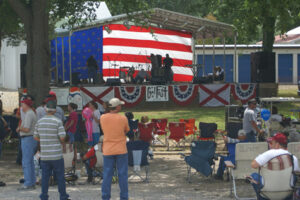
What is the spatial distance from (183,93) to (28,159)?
16.9 metres

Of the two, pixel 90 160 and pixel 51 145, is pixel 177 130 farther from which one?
pixel 51 145

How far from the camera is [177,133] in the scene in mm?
14781

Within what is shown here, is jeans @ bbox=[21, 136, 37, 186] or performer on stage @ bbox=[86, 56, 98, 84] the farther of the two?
performer on stage @ bbox=[86, 56, 98, 84]

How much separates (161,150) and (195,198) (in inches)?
244

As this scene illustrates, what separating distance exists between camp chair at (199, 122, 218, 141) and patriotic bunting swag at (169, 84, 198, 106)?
36.9 ft

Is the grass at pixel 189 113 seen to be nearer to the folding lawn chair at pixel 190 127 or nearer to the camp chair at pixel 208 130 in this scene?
Result: the folding lawn chair at pixel 190 127

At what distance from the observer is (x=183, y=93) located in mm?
26062

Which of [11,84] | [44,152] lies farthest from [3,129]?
[11,84]

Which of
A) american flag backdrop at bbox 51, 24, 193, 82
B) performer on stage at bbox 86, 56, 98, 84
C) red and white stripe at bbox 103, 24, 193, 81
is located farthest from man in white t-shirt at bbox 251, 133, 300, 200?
red and white stripe at bbox 103, 24, 193, 81

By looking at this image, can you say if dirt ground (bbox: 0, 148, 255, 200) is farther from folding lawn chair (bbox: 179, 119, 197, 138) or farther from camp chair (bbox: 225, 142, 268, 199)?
folding lawn chair (bbox: 179, 119, 197, 138)

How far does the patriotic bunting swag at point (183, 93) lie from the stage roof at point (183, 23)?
10.7ft

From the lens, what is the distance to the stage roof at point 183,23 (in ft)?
84.2

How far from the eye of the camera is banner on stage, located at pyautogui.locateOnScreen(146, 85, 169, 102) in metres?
25.8

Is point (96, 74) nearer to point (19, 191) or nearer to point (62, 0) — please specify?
point (62, 0)
